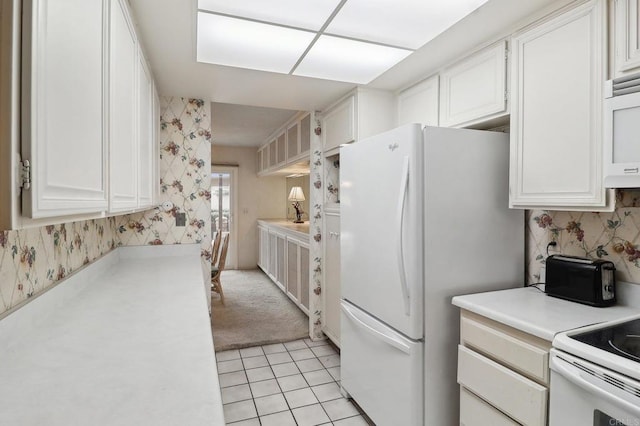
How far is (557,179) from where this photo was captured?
151 centimetres

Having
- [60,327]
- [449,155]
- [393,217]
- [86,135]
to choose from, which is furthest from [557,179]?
[60,327]

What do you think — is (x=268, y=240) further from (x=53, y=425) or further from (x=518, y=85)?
(x=53, y=425)

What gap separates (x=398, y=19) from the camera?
1618mm

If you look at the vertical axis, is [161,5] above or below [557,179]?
above

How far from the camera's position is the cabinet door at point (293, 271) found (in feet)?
13.1

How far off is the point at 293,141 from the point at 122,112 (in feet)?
9.11

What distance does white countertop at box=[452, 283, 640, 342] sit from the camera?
1.30 m

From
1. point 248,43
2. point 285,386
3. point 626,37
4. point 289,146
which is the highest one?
point 248,43

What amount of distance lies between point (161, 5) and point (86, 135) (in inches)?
36.5

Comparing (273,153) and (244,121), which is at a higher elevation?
(244,121)

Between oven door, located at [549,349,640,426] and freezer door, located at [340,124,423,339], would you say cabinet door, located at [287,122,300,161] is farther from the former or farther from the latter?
oven door, located at [549,349,640,426]

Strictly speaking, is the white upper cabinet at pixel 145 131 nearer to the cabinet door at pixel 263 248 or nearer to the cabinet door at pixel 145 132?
the cabinet door at pixel 145 132

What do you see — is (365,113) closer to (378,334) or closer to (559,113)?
(559,113)

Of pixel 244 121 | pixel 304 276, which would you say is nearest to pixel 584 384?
pixel 304 276
